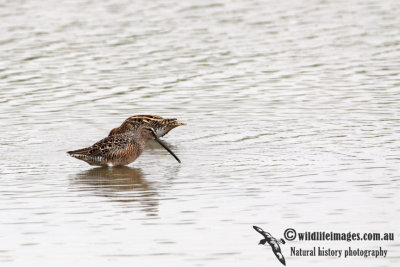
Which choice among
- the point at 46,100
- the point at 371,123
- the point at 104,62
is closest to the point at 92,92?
the point at 46,100

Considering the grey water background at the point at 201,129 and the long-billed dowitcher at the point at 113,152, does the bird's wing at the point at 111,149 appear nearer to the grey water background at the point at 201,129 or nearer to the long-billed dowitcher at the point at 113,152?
the long-billed dowitcher at the point at 113,152

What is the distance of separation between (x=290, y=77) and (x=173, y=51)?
4593 mm

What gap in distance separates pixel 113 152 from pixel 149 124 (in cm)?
167

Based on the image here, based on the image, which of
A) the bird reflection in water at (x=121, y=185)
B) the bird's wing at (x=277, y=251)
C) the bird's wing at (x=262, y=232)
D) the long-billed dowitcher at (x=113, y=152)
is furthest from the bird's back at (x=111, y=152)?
the bird's wing at (x=277, y=251)

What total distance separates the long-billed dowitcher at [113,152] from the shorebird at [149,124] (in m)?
1.28

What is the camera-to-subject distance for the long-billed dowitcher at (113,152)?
15.1 meters

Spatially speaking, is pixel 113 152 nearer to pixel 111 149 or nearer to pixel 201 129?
pixel 111 149

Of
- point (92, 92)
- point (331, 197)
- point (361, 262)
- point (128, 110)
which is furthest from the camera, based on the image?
point (92, 92)

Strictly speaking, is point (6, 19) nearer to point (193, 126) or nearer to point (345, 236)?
point (193, 126)

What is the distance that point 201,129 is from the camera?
17891 millimetres

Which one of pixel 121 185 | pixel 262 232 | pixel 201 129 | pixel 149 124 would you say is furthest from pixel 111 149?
pixel 262 232

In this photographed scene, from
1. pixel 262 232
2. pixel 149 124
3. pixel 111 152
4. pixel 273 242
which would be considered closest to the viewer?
pixel 273 242

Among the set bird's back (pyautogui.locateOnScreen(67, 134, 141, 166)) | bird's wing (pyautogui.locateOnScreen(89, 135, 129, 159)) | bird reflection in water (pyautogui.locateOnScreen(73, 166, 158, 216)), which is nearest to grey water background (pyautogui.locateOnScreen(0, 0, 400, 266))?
bird reflection in water (pyautogui.locateOnScreen(73, 166, 158, 216))

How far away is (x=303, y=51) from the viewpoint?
2619 centimetres
